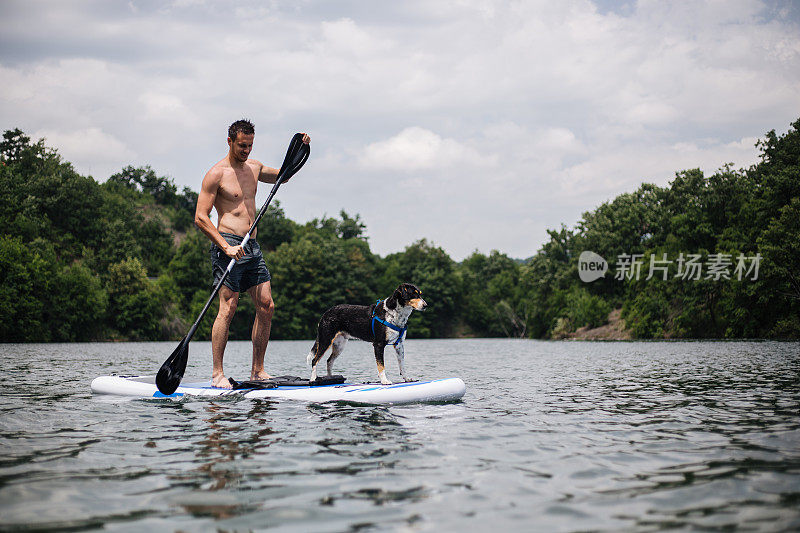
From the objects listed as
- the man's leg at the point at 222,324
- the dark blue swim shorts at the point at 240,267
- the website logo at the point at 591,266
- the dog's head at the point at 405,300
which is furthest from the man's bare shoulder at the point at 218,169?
the website logo at the point at 591,266

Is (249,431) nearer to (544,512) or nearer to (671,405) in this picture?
(544,512)

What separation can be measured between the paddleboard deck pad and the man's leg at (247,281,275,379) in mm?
498

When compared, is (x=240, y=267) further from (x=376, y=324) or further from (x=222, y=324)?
(x=376, y=324)

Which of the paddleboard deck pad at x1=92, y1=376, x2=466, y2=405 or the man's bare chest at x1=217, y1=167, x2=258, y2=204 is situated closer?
the paddleboard deck pad at x1=92, y1=376, x2=466, y2=405

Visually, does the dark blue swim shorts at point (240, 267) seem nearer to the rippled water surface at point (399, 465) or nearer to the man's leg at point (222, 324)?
the man's leg at point (222, 324)

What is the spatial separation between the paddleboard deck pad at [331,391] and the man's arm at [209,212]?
1877 mm

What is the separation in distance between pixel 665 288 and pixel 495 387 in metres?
43.2

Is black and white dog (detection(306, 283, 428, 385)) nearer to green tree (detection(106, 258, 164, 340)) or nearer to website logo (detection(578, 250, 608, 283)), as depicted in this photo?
green tree (detection(106, 258, 164, 340))

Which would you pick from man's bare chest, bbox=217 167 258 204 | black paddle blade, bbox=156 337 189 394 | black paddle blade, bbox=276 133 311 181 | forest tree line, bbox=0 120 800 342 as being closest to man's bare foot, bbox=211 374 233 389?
black paddle blade, bbox=156 337 189 394

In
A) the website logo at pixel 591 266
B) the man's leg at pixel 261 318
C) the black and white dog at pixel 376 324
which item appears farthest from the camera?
the website logo at pixel 591 266

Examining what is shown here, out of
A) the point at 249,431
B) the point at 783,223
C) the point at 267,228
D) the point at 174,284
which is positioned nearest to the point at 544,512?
the point at 249,431

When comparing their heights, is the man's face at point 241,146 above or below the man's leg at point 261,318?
above

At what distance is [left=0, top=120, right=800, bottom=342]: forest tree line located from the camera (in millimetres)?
42844

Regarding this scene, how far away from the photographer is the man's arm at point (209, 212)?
27.0 ft
